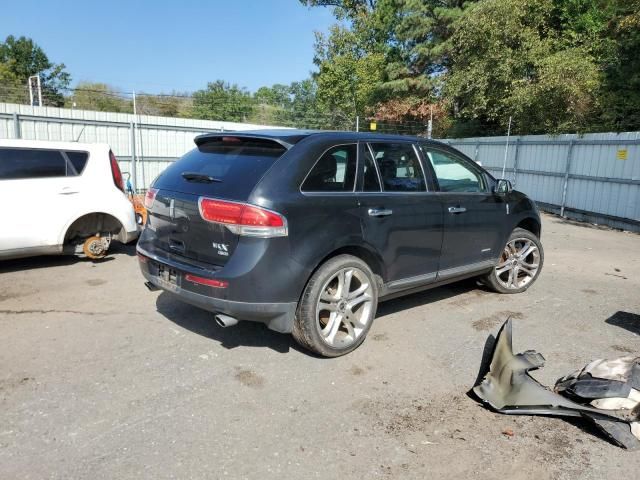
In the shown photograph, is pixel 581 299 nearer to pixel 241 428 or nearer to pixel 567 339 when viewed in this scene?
pixel 567 339

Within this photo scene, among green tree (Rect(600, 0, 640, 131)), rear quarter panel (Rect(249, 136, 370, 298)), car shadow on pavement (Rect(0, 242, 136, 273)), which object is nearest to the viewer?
rear quarter panel (Rect(249, 136, 370, 298))

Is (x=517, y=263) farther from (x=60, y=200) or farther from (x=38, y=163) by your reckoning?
(x=38, y=163)

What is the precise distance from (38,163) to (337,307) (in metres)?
4.46

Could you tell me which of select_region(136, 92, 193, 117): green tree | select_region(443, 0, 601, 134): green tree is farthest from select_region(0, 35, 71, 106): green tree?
select_region(443, 0, 601, 134): green tree

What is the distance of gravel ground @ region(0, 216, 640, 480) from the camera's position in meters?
2.66

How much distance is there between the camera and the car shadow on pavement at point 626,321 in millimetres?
4742

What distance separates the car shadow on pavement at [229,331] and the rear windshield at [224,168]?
3.00ft

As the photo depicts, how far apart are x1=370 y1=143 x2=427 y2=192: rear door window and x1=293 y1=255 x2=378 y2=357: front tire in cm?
81

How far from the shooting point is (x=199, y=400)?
10.6 feet

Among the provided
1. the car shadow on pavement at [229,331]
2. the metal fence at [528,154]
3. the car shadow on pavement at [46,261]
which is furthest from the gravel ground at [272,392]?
the metal fence at [528,154]

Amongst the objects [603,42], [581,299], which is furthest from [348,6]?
[581,299]

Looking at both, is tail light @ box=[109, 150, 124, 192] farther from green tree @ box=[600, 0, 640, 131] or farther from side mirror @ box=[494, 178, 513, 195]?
green tree @ box=[600, 0, 640, 131]

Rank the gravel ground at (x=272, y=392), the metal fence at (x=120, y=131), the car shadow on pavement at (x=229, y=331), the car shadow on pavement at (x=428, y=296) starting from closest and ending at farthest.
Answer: the gravel ground at (x=272, y=392) → the car shadow on pavement at (x=229, y=331) → the car shadow on pavement at (x=428, y=296) → the metal fence at (x=120, y=131)

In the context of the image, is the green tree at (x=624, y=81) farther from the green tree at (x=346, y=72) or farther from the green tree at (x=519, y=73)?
the green tree at (x=346, y=72)
